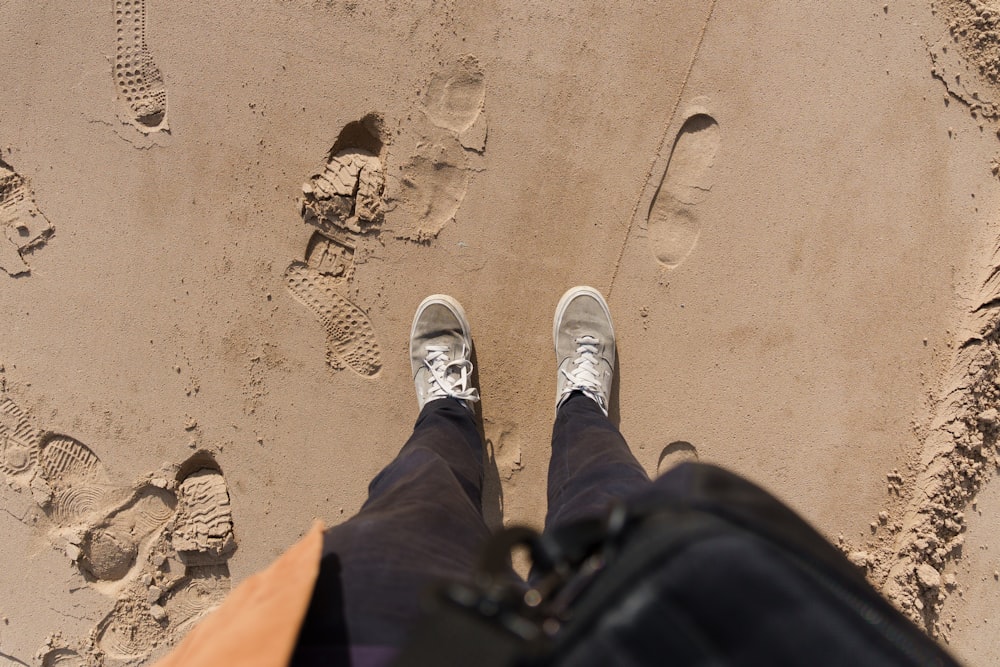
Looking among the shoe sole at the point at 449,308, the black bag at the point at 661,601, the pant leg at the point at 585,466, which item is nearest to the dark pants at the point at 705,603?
the black bag at the point at 661,601

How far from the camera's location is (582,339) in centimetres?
187

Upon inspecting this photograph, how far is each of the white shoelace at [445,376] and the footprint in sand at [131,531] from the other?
0.80 m

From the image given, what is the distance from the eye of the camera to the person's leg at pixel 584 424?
56.4 inches

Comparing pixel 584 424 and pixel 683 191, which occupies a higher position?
pixel 683 191

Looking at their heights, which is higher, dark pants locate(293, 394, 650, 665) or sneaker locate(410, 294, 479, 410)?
sneaker locate(410, 294, 479, 410)

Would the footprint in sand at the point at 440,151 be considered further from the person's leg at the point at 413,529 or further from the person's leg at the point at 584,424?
the person's leg at the point at 584,424

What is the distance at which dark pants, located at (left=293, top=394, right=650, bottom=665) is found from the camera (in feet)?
3.27

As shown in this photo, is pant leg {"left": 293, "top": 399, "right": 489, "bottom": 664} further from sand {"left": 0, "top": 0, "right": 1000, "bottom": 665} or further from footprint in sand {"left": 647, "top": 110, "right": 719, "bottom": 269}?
footprint in sand {"left": 647, "top": 110, "right": 719, "bottom": 269}

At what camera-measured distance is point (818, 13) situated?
1.82 meters

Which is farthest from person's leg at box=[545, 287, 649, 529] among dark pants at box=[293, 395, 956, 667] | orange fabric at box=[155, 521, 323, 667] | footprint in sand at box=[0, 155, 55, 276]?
footprint in sand at box=[0, 155, 55, 276]

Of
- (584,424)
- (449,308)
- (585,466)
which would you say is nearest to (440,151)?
(449,308)

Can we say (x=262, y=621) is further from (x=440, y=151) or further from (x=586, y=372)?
(x=440, y=151)

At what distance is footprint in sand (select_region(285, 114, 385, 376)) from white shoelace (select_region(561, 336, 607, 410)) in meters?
0.66

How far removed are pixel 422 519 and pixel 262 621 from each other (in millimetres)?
431
